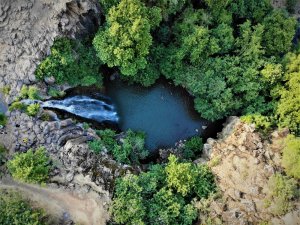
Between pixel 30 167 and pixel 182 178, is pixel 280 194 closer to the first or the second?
pixel 182 178

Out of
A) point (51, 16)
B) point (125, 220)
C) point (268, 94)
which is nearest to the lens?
point (125, 220)

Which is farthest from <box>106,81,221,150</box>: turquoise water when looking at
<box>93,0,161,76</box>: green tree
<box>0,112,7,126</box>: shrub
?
<box>0,112,7,126</box>: shrub

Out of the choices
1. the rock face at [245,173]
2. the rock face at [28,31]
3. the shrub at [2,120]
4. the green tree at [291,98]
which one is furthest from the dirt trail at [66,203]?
the green tree at [291,98]

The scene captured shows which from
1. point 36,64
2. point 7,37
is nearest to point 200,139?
point 36,64

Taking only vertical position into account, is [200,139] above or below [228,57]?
below

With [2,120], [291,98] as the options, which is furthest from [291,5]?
[2,120]

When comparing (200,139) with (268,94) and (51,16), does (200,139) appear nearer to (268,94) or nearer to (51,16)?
(268,94)

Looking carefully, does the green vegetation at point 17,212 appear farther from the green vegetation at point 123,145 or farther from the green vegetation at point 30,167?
the green vegetation at point 123,145
